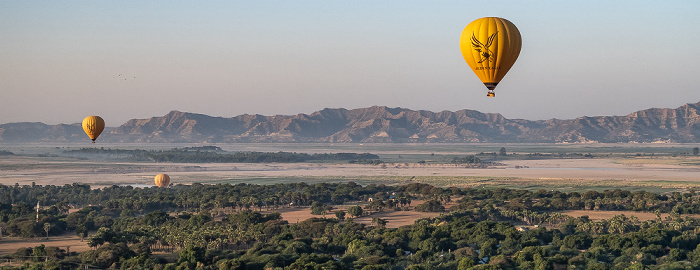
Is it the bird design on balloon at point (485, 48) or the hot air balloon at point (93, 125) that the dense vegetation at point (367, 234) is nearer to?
the hot air balloon at point (93, 125)

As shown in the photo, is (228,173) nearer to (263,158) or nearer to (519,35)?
(263,158)

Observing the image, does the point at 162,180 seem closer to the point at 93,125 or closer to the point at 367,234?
the point at 93,125

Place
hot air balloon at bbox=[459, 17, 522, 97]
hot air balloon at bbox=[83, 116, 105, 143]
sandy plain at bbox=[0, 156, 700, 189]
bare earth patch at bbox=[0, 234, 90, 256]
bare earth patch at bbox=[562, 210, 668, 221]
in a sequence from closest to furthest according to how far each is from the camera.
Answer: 1. hot air balloon at bbox=[459, 17, 522, 97]
2. bare earth patch at bbox=[0, 234, 90, 256]
3. bare earth patch at bbox=[562, 210, 668, 221]
4. hot air balloon at bbox=[83, 116, 105, 143]
5. sandy plain at bbox=[0, 156, 700, 189]

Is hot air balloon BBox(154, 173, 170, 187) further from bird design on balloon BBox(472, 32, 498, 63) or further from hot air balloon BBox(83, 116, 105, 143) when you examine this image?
bird design on balloon BBox(472, 32, 498, 63)

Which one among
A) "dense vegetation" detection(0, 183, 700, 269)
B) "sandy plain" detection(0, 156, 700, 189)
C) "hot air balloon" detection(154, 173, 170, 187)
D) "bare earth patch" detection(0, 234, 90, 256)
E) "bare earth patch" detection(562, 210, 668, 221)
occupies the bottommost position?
"bare earth patch" detection(0, 234, 90, 256)

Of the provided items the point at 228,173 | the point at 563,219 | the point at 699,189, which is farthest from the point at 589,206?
the point at 228,173

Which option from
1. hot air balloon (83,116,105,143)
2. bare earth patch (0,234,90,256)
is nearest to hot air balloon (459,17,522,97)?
bare earth patch (0,234,90,256)
